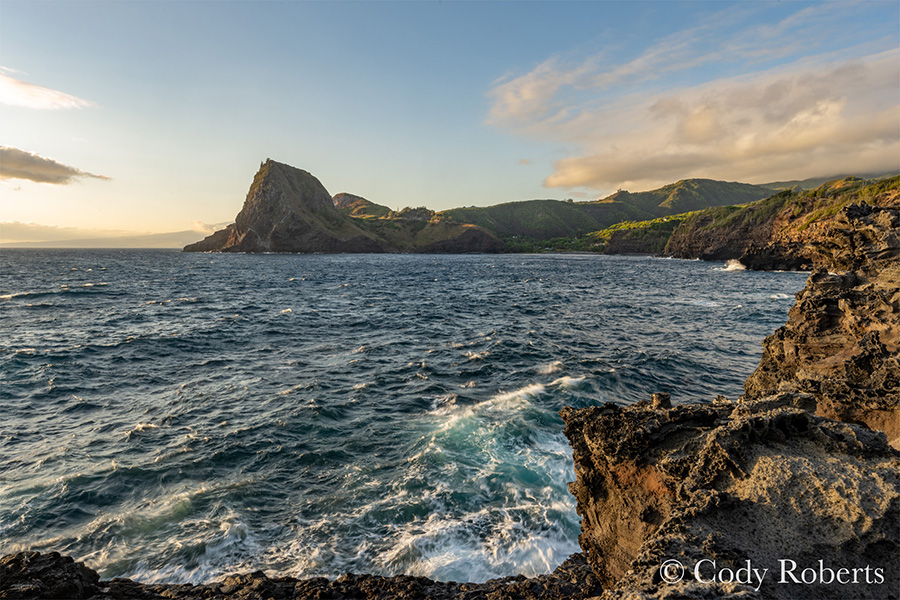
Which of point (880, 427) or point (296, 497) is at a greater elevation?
point (880, 427)

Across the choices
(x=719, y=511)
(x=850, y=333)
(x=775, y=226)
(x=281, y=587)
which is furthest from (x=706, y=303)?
(x=775, y=226)

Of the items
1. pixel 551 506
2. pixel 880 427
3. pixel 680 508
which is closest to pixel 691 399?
pixel 880 427

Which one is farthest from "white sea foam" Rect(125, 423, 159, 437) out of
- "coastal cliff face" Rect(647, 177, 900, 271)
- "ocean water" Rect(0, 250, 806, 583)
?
"coastal cliff face" Rect(647, 177, 900, 271)

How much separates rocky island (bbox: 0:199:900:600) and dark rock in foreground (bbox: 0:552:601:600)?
0.03 meters

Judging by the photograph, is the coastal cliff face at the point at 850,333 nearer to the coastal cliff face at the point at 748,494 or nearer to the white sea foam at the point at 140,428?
the coastal cliff face at the point at 748,494

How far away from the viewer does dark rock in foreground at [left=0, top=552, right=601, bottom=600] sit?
6.51 meters

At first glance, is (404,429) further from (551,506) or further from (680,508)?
(680,508)

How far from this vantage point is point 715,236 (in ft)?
441

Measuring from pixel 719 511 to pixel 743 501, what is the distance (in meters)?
0.36

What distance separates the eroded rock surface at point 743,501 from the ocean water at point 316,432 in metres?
3.52

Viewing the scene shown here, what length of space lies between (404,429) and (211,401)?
9.00 meters

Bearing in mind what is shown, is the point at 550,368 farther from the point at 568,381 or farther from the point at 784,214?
the point at 784,214

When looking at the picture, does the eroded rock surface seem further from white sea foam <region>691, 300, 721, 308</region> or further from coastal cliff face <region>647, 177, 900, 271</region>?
coastal cliff face <region>647, 177, 900, 271</region>

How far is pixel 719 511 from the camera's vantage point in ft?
16.4
